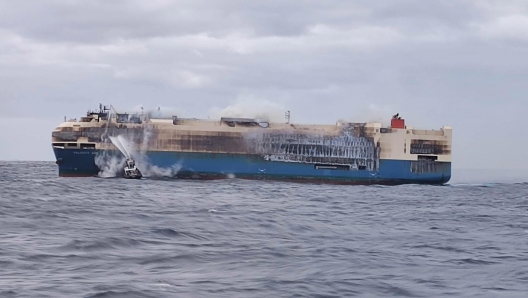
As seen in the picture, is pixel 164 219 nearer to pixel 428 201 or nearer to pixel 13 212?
pixel 13 212

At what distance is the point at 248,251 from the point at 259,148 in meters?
61.9

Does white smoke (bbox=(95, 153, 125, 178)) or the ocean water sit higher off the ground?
white smoke (bbox=(95, 153, 125, 178))

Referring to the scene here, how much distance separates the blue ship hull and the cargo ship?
0.38 ft

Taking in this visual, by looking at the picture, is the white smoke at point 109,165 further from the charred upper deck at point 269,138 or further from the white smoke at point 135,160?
the charred upper deck at point 269,138

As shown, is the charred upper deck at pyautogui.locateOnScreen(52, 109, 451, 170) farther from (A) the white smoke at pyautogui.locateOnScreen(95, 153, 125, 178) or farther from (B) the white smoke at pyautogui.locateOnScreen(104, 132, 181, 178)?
(A) the white smoke at pyautogui.locateOnScreen(95, 153, 125, 178)

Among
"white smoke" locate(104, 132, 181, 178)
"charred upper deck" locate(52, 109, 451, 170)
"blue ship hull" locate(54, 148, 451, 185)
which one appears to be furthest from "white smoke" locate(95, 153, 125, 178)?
"charred upper deck" locate(52, 109, 451, 170)

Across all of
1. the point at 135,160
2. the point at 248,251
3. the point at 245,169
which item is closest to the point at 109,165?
the point at 135,160

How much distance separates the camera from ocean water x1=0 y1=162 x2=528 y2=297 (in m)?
18.8

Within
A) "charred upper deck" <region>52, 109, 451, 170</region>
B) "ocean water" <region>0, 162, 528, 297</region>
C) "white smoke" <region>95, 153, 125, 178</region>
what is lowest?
"ocean water" <region>0, 162, 528, 297</region>

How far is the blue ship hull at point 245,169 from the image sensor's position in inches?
3285

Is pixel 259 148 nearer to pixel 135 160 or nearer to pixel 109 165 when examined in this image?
pixel 135 160

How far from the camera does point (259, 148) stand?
86938mm

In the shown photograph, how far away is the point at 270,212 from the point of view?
1598 inches

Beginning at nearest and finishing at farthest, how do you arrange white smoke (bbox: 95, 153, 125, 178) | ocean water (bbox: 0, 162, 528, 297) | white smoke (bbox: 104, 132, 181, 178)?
ocean water (bbox: 0, 162, 528, 297) < white smoke (bbox: 95, 153, 125, 178) < white smoke (bbox: 104, 132, 181, 178)
